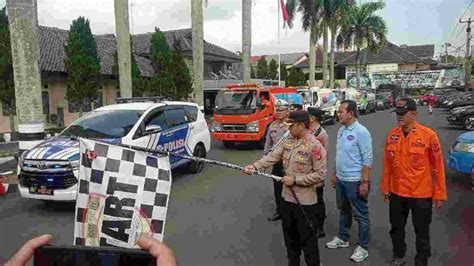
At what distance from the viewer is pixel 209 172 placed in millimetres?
9789

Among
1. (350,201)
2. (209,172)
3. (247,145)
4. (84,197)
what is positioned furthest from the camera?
(247,145)

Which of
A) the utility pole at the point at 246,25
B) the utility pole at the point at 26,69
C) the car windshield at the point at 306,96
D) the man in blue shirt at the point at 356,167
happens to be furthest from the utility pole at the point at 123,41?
the car windshield at the point at 306,96

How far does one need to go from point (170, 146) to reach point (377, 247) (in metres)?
4.89

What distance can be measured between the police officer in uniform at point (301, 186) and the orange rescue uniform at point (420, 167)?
88 cm

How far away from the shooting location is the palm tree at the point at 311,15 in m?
32.0

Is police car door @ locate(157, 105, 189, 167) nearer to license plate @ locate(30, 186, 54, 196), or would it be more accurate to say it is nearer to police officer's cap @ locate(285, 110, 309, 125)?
license plate @ locate(30, 186, 54, 196)

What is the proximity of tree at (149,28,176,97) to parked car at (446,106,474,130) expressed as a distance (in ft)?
46.8

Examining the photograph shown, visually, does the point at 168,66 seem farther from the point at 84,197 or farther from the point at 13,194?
the point at 84,197

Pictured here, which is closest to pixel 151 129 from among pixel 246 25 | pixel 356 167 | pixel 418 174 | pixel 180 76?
pixel 356 167

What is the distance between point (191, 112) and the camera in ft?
32.7

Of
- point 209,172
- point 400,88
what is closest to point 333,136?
→ point 209,172

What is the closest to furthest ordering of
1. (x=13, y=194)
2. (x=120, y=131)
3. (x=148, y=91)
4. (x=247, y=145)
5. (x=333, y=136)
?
(x=120, y=131)
(x=13, y=194)
(x=247, y=145)
(x=333, y=136)
(x=148, y=91)

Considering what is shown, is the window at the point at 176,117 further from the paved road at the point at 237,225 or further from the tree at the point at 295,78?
the tree at the point at 295,78

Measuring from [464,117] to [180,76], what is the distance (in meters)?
14.5
